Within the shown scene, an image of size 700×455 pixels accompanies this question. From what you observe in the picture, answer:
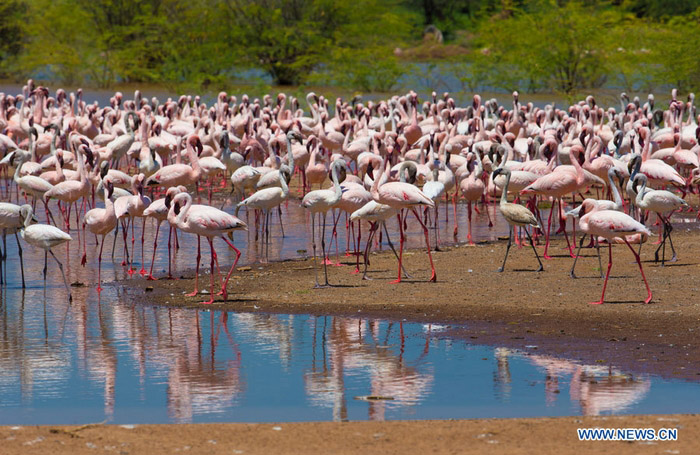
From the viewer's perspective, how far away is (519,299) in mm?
10656

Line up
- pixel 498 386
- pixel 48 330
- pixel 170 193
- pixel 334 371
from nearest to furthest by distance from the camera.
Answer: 1. pixel 498 386
2. pixel 334 371
3. pixel 48 330
4. pixel 170 193

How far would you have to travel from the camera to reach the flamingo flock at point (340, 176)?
468 inches

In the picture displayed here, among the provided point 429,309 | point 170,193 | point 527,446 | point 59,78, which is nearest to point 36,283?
point 170,193

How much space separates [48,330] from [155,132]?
430 inches

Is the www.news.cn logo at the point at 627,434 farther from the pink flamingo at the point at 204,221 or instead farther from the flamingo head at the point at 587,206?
the pink flamingo at the point at 204,221

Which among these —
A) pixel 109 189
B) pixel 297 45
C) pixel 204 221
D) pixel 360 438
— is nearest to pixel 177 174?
pixel 109 189

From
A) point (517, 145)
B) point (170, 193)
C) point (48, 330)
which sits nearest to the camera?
point (48, 330)

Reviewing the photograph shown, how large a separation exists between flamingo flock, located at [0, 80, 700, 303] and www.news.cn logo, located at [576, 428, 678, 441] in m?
4.42

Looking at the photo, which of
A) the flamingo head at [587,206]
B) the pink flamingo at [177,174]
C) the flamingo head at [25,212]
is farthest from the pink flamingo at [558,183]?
the flamingo head at [25,212]

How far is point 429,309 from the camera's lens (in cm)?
1031

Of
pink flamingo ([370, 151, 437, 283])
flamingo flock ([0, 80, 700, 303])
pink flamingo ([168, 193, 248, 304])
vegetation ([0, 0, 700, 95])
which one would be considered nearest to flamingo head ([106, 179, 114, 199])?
flamingo flock ([0, 80, 700, 303])

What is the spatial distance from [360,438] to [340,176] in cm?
609

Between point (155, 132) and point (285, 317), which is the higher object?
point (155, 132)

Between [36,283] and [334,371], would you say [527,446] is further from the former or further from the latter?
[36,283]
